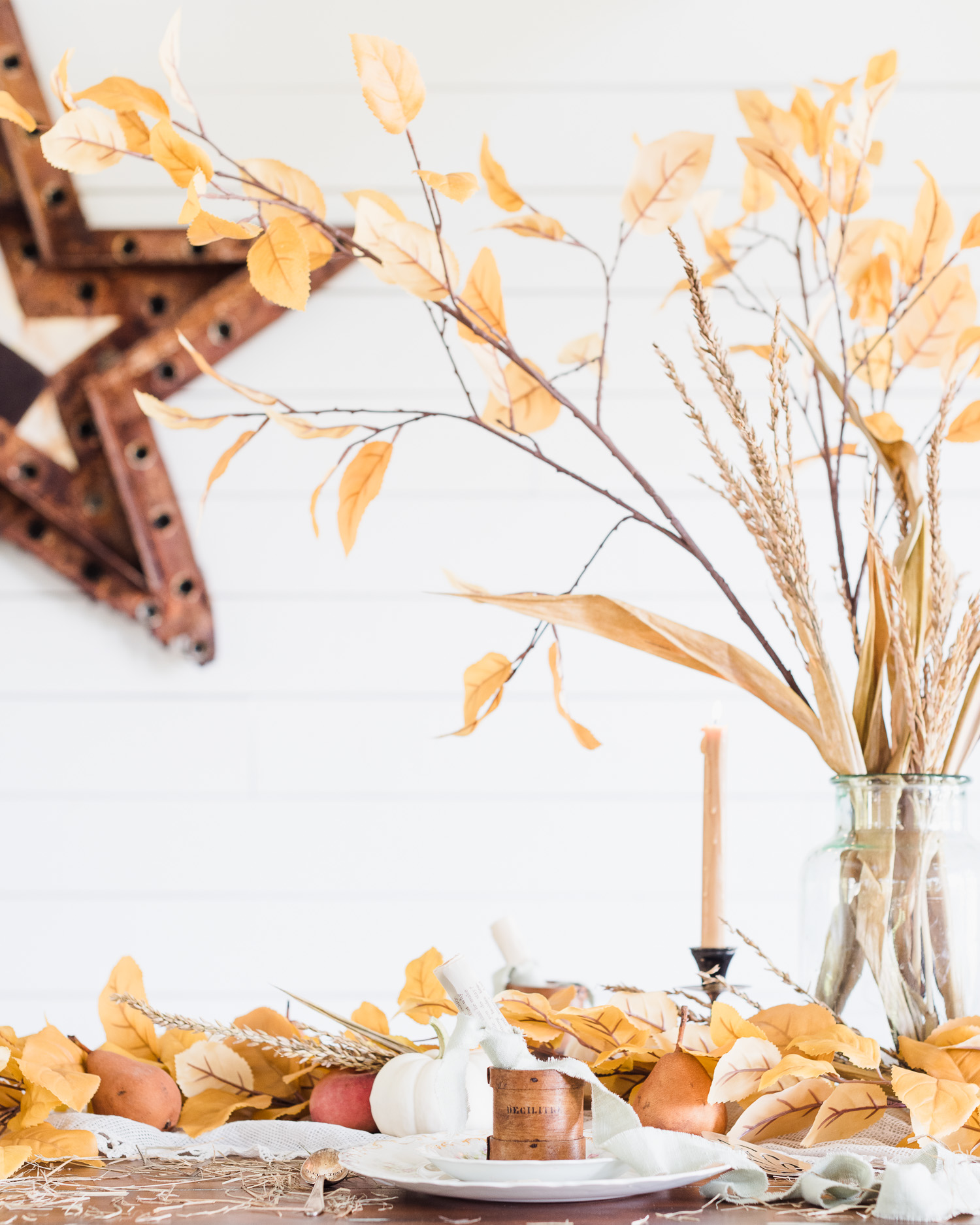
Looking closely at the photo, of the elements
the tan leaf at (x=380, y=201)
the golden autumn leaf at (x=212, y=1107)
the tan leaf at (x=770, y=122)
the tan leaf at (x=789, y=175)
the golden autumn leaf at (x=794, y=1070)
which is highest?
the tan leaf at (x=770, y=122)

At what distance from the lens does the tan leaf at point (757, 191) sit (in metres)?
0.79

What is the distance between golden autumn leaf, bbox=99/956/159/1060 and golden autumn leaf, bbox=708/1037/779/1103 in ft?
1.05

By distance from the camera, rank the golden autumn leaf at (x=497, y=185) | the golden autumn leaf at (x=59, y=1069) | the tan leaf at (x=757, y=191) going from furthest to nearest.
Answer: the tan leaf at (x=757, y=191)
the golden autumn leaf at (x=497, y=185)
the golden autumn leaf at (x=59, y=1069)

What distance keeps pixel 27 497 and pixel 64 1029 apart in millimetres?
666

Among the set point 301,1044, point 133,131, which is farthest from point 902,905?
point 133,131

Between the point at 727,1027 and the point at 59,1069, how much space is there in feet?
1.06

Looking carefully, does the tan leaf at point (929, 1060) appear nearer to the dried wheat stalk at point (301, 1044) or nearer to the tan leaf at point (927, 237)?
the dried wheat stalk at point (301, 1044)

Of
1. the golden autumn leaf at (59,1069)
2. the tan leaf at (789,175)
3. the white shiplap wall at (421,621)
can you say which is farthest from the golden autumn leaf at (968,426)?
the white shiplap wall at (421,621)

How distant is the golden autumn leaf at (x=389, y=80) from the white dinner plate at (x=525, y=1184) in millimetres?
456

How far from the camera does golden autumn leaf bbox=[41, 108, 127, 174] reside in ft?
1.72

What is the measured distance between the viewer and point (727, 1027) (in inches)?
20.1

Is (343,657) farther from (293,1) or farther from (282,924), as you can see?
(293,1)

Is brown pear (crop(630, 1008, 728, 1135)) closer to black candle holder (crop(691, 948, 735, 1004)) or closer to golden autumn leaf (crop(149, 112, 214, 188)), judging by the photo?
black candle holder (crop(691, 948, 735, 1004))

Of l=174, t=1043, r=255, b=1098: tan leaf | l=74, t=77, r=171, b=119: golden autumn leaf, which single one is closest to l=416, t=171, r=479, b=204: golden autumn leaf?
l=74, t=77, r=171, b=119: golden autumn leaf
